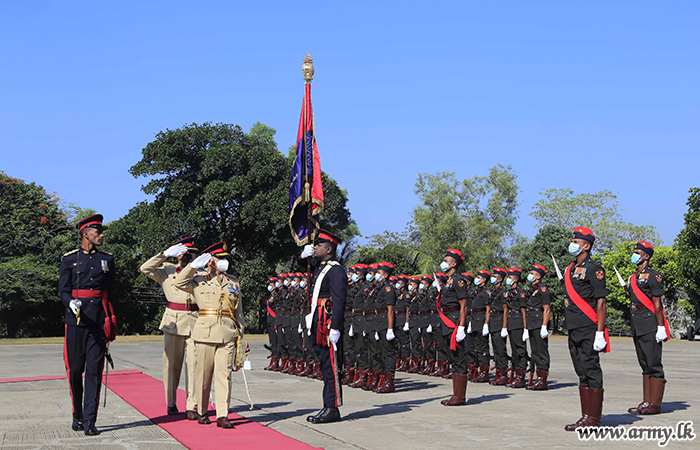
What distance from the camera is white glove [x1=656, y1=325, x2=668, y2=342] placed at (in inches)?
341

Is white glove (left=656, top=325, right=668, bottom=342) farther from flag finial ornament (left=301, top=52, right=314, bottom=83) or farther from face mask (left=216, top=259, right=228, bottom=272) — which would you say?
flag finial ornament (left=301, top=52, right=314, bottom=83)

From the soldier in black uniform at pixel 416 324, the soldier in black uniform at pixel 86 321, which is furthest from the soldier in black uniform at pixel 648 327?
the soldier in black uniform at pixel 86 321

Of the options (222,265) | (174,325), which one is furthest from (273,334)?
(222,265)

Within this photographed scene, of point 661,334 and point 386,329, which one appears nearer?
point 661,334

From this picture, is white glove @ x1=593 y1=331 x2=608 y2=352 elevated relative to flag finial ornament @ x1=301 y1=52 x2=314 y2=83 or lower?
lower

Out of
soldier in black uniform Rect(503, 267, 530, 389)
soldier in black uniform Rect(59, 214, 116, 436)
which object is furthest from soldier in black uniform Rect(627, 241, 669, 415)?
soldier in black uniform Rect(59, 214, 116, 436)

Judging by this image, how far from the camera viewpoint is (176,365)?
27.8 ft

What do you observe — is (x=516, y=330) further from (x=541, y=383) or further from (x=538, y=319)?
(x=541, y=383)

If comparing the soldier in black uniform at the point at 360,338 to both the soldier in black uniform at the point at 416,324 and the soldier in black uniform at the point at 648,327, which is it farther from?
the soldier in black uniform at the point at 648,327

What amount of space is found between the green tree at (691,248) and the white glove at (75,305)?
30091mm

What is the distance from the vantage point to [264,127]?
54562 millimetres

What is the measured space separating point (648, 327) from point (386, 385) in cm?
408

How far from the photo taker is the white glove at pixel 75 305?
7270 millimetres

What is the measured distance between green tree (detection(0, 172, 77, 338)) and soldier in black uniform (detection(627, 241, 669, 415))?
2677 cm
